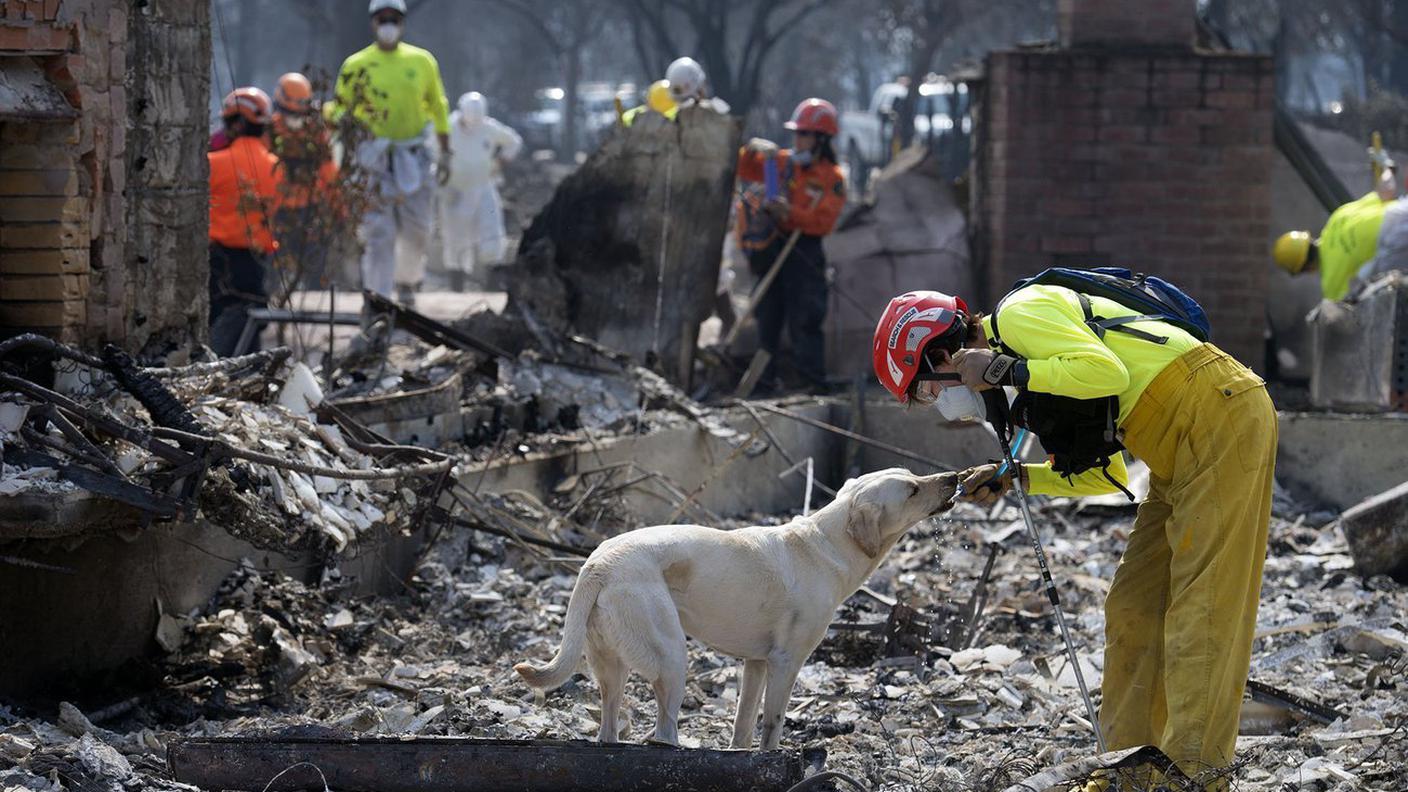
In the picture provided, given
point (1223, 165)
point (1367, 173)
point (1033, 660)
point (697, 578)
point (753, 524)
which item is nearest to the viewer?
point (697, 578)

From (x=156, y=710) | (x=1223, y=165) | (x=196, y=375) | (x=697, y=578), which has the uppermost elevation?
(x=1223, y=165)

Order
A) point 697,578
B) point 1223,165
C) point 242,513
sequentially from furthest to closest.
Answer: point 1223,165 < point 242,513 < point 697,578

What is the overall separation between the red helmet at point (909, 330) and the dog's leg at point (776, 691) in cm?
98

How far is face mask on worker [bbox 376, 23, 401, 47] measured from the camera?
43.4ft

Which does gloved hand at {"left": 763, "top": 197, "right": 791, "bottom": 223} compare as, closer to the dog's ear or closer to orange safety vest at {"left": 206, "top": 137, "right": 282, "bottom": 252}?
orange safety vest at {"left": 206, "top": 137, "right": 282, "bottom": 252}

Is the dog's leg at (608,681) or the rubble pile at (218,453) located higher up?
the rubble pile at (218,453)

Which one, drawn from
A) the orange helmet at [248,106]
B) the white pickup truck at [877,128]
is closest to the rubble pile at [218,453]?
the orange helmet at [248,106]

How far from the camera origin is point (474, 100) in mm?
17875

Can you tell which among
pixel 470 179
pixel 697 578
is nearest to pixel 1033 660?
pixel 697 578

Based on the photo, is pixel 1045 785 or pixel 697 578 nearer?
pixel 1045 785

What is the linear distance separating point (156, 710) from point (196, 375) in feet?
4.26

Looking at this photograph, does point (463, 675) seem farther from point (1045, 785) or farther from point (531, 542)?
point (1045, 785)

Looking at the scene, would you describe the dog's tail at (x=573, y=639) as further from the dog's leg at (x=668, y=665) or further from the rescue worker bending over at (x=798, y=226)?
the rescue worker bending over at (x=798, y=226)

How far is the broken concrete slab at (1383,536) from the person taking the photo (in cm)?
884
